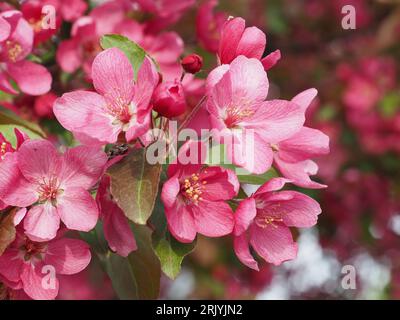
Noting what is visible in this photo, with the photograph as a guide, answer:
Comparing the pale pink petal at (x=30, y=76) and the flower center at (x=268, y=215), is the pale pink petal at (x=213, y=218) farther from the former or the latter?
the pale pink petal at (x=30, y=76)

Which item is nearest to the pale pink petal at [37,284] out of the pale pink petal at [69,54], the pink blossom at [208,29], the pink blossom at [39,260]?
the pink blossom at [39,260]

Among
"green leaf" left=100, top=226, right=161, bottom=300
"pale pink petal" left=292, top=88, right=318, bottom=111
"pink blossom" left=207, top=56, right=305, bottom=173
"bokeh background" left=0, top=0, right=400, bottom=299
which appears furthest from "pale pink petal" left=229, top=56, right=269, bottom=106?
"bokeh background" left=0, top=0, right=400, bottom=299

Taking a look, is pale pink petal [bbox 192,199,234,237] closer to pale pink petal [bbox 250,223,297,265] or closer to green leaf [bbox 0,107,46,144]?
pale pink petal [bbox 250,223,297,265]

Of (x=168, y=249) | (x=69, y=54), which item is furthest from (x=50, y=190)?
(x=69, y=54)

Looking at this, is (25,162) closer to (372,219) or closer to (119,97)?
(119,97)

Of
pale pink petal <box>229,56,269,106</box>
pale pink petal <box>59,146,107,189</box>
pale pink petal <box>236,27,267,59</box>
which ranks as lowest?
pale pink petal <box>59,146,107,189</box>

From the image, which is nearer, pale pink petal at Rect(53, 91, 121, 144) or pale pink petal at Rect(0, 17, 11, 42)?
pale pink petal at Rect(53, 91, 121, 144)

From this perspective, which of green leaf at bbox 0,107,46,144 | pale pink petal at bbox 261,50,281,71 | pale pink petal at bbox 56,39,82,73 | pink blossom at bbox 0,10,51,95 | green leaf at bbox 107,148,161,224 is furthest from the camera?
pale pink petal at bbox 56,39,82,73

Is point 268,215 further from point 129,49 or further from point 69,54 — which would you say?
point 69,54
